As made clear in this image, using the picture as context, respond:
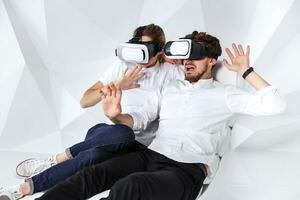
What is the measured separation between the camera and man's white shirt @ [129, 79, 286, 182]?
2484 millimetres

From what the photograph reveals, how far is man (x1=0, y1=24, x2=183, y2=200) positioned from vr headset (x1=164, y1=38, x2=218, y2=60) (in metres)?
0.14

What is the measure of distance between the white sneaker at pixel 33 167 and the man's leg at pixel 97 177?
0.45m

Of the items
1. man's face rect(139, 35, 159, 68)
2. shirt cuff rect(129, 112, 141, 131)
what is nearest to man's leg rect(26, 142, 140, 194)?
shirt cuff rect(129, 112, 141, 131)

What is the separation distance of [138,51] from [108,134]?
49cm

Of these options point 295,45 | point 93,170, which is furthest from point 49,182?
point 295,45

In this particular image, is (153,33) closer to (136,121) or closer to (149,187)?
(136,121)

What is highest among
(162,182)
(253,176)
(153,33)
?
(153,33)

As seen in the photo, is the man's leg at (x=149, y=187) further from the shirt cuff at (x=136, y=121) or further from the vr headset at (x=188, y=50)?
the vr headset at (x=188, y=50)

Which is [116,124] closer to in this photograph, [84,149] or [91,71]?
[84,149]

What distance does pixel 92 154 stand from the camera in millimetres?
2490

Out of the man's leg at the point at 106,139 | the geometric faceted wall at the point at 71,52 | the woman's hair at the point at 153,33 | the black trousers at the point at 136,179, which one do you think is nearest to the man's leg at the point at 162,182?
the black trousers at the point at 136,179

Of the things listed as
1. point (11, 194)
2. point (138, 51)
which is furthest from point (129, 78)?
point (11, 194)

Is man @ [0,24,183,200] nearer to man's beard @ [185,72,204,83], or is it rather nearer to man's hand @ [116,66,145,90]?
man's hand @ [116,66,145,90]

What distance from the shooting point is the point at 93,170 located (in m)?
2.35
